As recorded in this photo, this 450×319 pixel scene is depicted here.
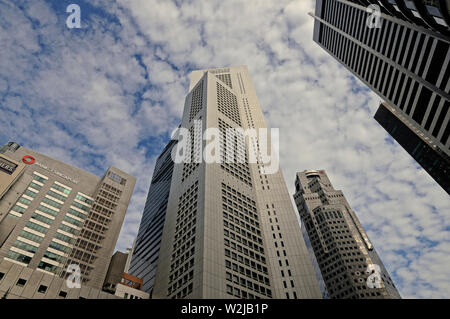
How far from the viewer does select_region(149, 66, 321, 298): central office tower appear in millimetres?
59938

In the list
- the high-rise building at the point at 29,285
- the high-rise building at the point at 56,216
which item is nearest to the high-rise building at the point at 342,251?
the high-rise building at the point at 56,216

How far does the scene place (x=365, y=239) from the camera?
161250mm

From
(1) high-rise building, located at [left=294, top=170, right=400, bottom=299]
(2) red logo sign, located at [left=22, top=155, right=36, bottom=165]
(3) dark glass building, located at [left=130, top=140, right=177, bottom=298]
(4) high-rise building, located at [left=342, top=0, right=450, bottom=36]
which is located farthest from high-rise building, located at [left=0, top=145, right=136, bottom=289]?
(1) high-rise building, located at [left=294, top=170, right=400, bottom=299]

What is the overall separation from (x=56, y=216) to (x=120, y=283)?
27.0m

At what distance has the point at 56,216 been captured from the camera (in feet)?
261

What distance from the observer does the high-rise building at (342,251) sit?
444 feet

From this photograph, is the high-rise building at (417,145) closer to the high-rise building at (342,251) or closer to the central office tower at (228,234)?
the high-rise building at (342,251)

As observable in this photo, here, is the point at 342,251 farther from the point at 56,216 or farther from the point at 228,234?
the point at 56,216

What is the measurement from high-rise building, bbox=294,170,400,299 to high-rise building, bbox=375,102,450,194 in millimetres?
53076

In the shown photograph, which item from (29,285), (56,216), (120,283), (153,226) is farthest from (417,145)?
(29,285)

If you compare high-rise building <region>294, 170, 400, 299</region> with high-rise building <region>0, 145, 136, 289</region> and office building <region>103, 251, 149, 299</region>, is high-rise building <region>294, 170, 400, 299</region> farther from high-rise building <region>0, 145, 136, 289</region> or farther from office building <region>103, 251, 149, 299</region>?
high-rise building <region>0, 145, 136, 289</region>

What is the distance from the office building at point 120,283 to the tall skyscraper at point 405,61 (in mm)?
83989
